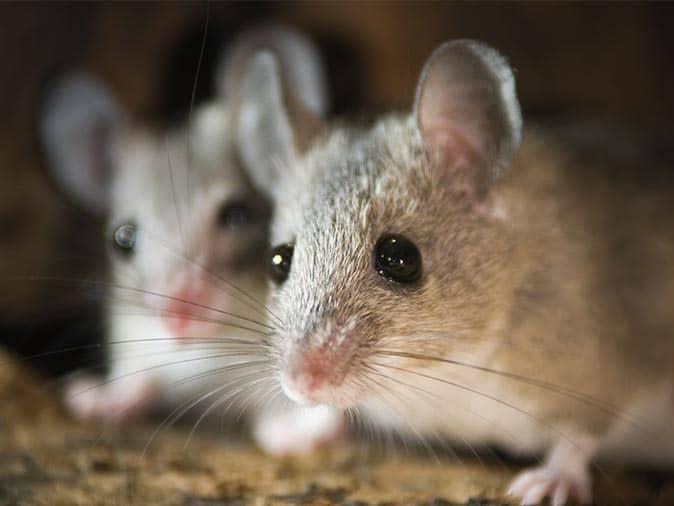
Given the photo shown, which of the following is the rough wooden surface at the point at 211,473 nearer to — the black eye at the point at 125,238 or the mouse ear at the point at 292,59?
the black eye at the point at 125,238

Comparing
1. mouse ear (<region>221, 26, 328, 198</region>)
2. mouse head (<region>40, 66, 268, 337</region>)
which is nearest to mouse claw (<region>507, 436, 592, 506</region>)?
mouse head (<region>40, 66, 268, 337</region>)

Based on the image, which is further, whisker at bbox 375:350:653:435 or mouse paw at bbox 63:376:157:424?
mouse paw at bbox 63:376:157:424

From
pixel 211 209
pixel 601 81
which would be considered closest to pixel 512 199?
pixel 211 209

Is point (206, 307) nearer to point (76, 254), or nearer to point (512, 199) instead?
point (512, 199)

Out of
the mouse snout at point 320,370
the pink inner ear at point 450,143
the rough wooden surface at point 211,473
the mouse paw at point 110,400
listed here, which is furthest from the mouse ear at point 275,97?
the mouse paw at point 110,400

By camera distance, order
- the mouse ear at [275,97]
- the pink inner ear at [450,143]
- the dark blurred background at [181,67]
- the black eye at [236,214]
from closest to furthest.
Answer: the pink inner ear at [450,143] < the mouse ear at [275,97] < the black eye at [236,214] < the dark blurred background at [181,67]

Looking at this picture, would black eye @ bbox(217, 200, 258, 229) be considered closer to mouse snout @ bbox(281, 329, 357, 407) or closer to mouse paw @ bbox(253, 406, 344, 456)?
mouse paw @ bbox(253, 406, 344, 456)

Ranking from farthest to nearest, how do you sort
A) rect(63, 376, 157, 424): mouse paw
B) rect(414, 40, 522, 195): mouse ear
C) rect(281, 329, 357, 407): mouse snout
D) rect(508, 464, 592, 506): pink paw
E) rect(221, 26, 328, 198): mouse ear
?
1. rect(63, 376, 157, 424): mouse paw
2. rect(221, 26, 328, 198): mouse ear
3. rect(508, 464, 592, 506): pink paw
4. rect(414, 40, 522, 195): mouse ear
5. rect(281, 329, 357, 407): mouse snout
